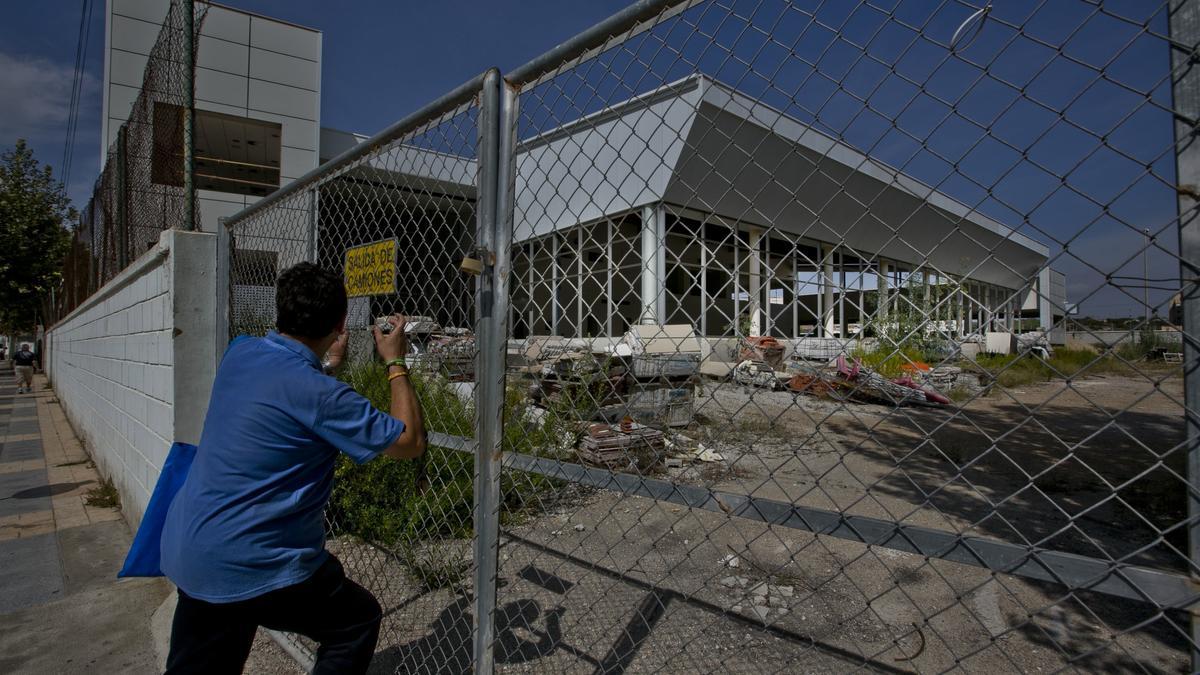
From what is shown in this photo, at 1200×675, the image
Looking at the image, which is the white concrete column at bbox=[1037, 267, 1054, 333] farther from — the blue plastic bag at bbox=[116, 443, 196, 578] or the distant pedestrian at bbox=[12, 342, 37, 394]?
the distant pedestrian at bbox=[12, 342, 37, 394]

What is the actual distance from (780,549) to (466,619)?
6.80ft

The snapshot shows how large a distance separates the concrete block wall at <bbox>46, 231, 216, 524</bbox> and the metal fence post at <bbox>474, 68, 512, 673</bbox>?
265cm

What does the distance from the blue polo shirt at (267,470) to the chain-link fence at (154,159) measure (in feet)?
8.68

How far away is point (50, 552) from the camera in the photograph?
4633mm

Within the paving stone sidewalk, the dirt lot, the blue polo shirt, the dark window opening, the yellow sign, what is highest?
the dark window opening

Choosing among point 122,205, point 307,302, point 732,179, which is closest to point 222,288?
point 307,302

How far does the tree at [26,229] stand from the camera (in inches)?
666

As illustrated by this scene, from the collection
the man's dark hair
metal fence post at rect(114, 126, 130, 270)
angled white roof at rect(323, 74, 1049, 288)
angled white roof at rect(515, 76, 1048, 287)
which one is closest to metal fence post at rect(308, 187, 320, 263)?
angled white roof at rect(323, 74, 1049, 288)

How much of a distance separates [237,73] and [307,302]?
51.5ft

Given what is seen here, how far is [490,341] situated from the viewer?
185cm

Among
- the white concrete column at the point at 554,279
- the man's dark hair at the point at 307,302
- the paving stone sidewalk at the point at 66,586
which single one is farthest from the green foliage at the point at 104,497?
the white concrete column at the point at 554,279

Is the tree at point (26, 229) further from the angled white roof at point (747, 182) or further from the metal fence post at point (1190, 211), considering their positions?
the metal fence post at point (1190, 211)

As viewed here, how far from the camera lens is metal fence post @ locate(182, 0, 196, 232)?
379cm

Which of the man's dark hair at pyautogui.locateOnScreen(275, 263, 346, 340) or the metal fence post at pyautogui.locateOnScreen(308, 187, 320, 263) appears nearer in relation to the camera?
the man's dark hair at pyautogui.locateOnScreen(275, 263, 346, 340)
